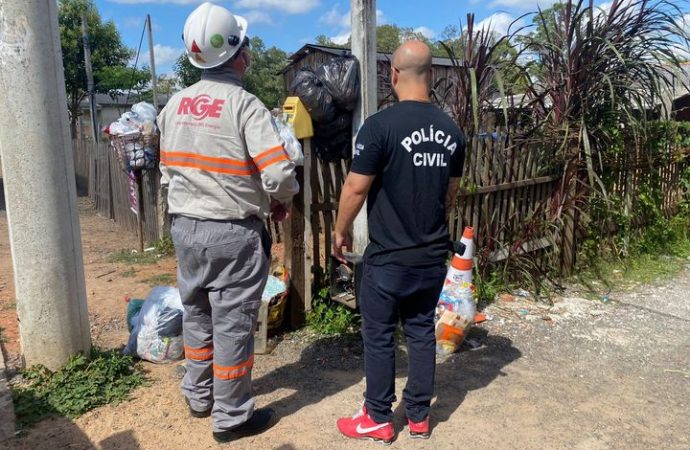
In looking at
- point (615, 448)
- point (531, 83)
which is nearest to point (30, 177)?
point (615, 448)

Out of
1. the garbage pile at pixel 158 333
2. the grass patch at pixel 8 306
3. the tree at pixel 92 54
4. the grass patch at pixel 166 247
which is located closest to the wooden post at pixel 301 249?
the garbage pile at pixel 158 333

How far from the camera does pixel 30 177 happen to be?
10.1 ft

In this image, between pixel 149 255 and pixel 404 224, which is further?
pixel 149 255

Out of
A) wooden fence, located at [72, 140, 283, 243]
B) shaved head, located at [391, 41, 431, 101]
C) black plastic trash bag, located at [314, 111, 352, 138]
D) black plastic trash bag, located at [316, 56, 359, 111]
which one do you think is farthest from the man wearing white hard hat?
wooden fence, located at [72, 140, 283, 243]

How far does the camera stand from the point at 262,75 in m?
34.2

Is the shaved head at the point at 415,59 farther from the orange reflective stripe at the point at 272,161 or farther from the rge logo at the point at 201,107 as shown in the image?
the rge logo at the point at 201,107

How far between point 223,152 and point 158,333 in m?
1.57

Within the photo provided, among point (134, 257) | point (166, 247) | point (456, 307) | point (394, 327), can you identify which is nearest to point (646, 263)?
point (456, 307)

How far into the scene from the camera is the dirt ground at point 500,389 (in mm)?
2865

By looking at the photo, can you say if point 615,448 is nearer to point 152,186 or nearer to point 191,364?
point 191,364

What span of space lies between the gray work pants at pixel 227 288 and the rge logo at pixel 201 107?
1.66 feet

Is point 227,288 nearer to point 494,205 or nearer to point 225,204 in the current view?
point 225,204

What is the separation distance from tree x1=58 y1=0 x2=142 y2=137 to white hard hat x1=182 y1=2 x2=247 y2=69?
1835 cm

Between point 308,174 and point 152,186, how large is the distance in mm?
4077
